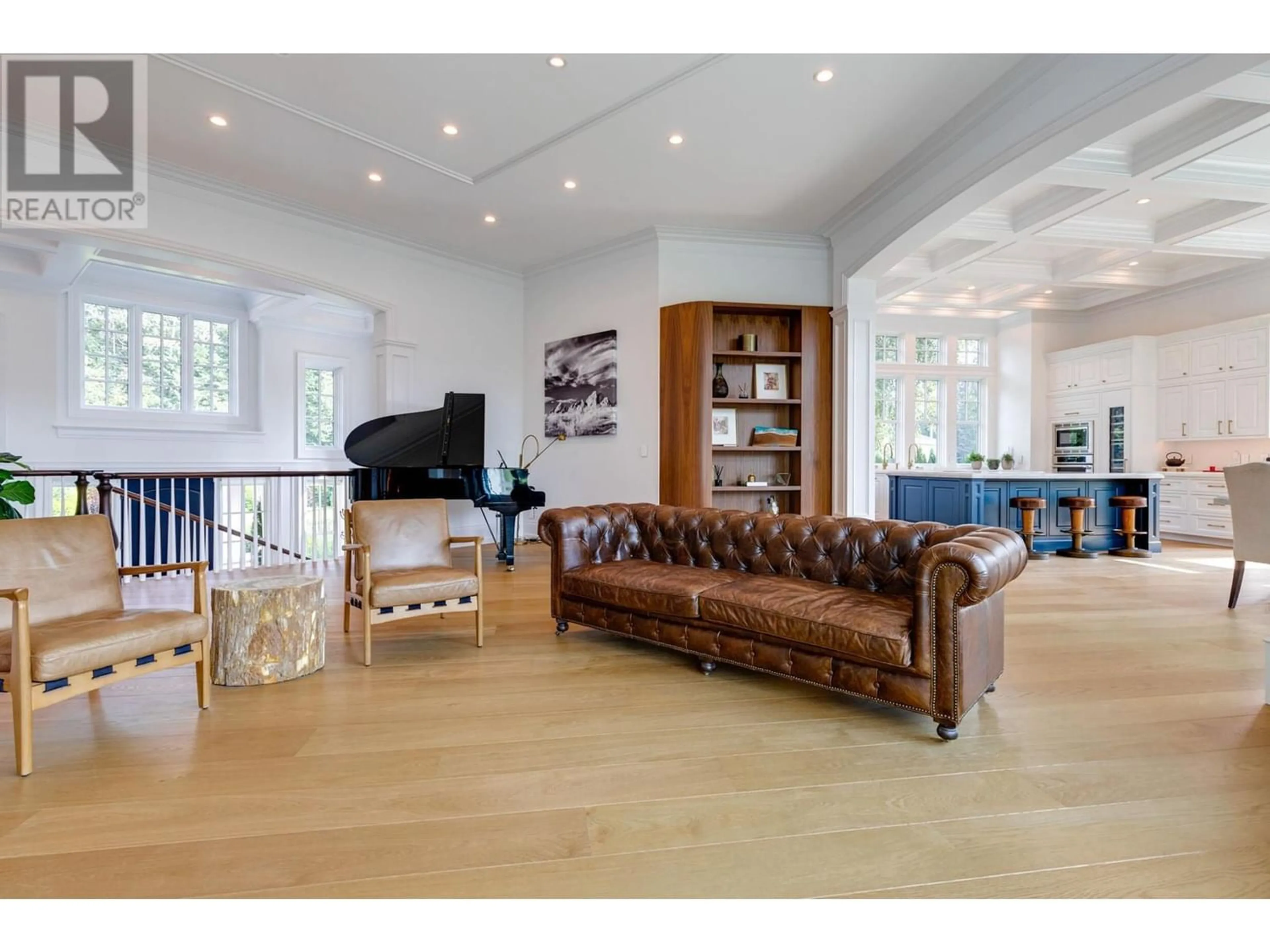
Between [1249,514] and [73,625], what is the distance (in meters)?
Result: 6.49

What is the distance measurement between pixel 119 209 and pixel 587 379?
13.5 feet

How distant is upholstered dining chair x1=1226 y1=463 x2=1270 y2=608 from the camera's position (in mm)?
4035

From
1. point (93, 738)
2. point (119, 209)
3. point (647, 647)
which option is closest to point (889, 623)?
point (647, 647)

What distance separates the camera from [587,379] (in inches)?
266

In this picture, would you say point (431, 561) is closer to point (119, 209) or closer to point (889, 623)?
point (889, 623)

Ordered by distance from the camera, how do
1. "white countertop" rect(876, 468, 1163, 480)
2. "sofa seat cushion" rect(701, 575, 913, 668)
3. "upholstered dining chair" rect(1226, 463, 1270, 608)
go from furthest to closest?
1. "white countertop" rect(876, 468, 1163, 480)
2. "upholstered dining chair" rect(1226, 463, 1270, 608)
3. "sofa seat cushion" rect(701, 575, 913, 668)

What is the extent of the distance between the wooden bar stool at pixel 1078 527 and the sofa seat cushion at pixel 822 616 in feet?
16.8

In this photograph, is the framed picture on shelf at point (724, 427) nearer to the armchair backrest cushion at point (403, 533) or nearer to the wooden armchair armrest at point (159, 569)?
the armchair backrest cushion at point (403, 533)

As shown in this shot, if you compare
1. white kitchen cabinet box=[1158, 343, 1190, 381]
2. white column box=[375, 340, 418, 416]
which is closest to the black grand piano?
white column box=[375, 340, 418, 416]

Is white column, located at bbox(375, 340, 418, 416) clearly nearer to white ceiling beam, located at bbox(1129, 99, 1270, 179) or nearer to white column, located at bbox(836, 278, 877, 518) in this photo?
white column, located at bbox(836, 278, 877, 518)

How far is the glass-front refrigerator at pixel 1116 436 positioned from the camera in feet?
28.1

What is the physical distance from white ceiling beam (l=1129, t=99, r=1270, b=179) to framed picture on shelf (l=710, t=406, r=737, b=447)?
11.5 ft

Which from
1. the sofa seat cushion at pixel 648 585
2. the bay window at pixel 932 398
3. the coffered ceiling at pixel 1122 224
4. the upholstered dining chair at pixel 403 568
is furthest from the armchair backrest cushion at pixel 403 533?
the bay window at pixel 932 398

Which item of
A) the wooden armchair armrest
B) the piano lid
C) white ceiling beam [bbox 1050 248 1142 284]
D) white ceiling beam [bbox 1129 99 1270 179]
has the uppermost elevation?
white ceiling beam [bbox 1050 248 1142 284]
